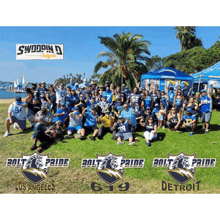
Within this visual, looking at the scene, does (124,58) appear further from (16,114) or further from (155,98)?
(16,114)

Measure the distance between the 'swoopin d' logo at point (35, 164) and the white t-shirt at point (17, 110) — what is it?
1.76 meters

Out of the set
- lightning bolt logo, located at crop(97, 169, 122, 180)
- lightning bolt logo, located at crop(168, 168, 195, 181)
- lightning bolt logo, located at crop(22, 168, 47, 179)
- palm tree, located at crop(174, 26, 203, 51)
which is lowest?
lightning bolt logo, located at crop(22, 168, 47, 179)

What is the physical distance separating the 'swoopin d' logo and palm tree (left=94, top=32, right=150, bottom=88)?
5.88 m

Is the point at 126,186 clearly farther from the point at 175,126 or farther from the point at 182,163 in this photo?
the point at 175,126

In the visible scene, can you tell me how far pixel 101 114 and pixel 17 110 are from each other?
332 centimetres

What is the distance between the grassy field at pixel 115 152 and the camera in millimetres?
4672

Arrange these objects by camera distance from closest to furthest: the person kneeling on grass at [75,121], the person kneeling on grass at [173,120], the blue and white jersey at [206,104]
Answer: the person kneeling on grass at [75,121], the blue and white jersey at [206,104], the person kneeling on grass at [173,120]

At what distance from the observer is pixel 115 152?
223 inches

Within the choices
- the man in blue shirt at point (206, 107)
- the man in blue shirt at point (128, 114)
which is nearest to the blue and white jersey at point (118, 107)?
the man in blue shirt at point (128, 114)

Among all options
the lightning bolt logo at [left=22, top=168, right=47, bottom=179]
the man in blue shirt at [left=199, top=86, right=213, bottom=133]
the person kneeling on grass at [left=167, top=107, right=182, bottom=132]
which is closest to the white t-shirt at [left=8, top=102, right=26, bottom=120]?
the lightning bolt logo at [left=22, top=168, right=47, bottom=179]

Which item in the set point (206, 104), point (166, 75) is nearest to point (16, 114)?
point (206, 104)

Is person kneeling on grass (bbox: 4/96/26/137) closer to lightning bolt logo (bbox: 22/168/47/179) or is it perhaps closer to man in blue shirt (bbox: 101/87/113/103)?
lightning bolt logo (bbox: 22/168/47/179)

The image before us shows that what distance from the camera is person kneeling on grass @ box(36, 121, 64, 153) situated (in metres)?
5.82

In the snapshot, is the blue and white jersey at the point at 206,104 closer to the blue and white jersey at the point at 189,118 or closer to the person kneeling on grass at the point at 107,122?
the blue and white jersey at the point at 189,118
